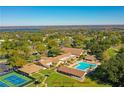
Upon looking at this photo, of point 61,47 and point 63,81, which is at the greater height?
point 61,47

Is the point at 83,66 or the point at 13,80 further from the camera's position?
the point at 83,66

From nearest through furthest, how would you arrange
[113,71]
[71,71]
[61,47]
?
[113,71], [71,71], [61,47]

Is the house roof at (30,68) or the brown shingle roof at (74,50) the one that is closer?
the house roof at (30,68)

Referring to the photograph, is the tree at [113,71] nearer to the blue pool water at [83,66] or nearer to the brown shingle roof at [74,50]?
the blue pool water at [83,66]

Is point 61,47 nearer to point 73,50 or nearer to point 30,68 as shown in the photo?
point 73,50

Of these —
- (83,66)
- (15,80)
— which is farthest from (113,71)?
(15,80)

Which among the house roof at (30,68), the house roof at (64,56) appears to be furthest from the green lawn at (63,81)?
the house roof at (64,56)

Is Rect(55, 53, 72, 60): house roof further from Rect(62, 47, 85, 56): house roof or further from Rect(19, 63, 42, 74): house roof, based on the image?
Rect(19, 63, 42, 74): house roof
